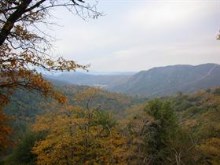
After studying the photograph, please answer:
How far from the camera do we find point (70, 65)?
774 centimetres

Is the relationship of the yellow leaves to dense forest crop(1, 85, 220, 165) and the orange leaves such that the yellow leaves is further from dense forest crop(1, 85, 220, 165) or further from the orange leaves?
the orange leaves

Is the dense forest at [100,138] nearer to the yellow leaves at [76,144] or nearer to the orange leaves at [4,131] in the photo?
the yellow leaves at [76,144]

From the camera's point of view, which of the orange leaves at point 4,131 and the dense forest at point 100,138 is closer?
the orange leaves at point 4,131

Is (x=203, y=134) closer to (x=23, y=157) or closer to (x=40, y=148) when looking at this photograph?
(x=23, y=157)

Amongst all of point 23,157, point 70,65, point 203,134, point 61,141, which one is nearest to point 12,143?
point 70,65

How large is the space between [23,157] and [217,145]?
20.3 meters

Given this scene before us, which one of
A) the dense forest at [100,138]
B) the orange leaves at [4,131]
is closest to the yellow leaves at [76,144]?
the dense forest at [100,138]

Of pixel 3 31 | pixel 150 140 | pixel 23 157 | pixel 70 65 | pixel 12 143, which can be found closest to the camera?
pixel 3 31

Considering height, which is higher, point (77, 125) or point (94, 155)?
point (77, 125)

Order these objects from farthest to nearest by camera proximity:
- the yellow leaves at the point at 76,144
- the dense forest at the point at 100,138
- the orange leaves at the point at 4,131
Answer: the dense forest at the point at 100,138 → the yellow leaves at the point at 76,144 → the orange leaves at the point at 4,131

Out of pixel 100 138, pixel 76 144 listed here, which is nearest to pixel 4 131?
pixel 76 144

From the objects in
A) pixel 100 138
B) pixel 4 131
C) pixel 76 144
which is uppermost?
pixel 4 131

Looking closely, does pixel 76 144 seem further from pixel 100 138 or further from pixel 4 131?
pixel 4 131

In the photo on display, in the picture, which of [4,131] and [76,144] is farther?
[76,144]
